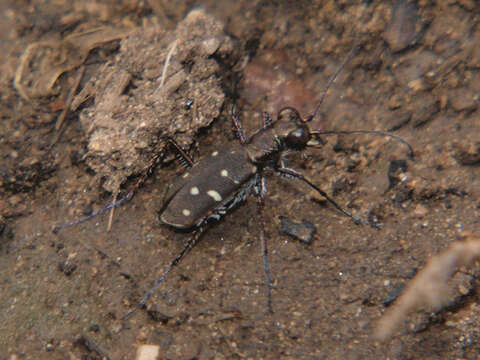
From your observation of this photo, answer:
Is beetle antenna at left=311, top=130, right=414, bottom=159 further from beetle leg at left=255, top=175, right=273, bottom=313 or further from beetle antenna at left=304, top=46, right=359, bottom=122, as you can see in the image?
beetle leg at left=255, top=175, right=273, bottom=313

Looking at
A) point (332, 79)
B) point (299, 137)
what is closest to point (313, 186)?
point (299, 137)

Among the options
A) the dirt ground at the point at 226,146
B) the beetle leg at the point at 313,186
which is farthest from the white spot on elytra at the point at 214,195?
the beetle leg at the point at 313,186

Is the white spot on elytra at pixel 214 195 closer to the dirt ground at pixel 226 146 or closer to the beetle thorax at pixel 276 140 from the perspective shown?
the dirt ground at pixel 226 146

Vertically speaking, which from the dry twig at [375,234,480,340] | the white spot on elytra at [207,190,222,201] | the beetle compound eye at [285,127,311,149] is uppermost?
the white spot on elytra at [207,190,222,201]

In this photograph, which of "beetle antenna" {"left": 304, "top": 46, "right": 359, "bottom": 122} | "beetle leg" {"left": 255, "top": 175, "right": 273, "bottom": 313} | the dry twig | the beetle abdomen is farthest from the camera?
"beetle antenna" {"left": 304, "top": 46, "right": 359, "bottom": 122}

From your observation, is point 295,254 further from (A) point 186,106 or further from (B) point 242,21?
(B) point 242,21

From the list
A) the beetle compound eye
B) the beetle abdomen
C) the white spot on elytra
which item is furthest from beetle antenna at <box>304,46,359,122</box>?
the white spot on elytra
